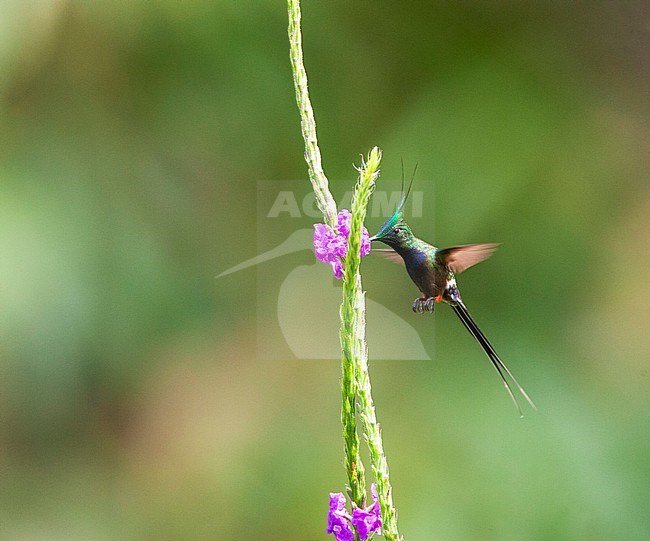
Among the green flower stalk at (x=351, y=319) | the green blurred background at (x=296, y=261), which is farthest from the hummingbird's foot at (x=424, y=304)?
the green blurred background at (x=296, y=261)

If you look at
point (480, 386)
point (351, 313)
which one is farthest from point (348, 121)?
point (351, 313)

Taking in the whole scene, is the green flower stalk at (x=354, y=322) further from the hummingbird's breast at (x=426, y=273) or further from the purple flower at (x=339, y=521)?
the hummingbird's breast at (x=426, y=273)

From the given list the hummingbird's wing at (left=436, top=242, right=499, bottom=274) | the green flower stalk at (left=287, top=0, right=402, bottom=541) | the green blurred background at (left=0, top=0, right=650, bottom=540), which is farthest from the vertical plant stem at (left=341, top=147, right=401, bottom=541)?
the green blurred background at (left=0, top=0, right=650, bottom=540)

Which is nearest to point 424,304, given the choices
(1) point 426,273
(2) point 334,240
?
(1) point 426,273

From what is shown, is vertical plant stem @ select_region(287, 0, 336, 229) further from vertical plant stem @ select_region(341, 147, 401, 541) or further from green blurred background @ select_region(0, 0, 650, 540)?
green blurred background @ select_region(0, 0, 650, 540)

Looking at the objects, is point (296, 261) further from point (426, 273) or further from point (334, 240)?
point (334, 240)

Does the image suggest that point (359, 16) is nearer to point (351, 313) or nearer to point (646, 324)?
point (646, 324)
